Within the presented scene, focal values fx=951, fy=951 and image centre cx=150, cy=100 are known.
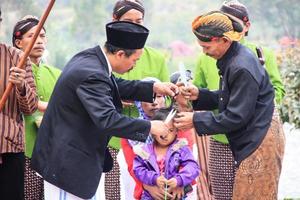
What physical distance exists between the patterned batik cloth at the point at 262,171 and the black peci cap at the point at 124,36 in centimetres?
100

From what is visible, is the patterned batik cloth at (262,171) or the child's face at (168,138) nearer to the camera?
the patterned batik cloth at (262,171)

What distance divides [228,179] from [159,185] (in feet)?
2.15

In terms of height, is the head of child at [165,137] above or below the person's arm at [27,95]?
below

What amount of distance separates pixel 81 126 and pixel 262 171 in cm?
121

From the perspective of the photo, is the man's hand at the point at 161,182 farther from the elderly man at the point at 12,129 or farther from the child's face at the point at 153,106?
the elderly man at the point at 12,129

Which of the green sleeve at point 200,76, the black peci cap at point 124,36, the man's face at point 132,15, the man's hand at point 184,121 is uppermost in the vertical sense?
the black peci cap at point 124,36

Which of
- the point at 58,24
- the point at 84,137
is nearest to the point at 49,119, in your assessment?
the point at 84,137

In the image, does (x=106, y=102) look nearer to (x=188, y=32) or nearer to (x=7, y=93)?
(x=7, y=93)

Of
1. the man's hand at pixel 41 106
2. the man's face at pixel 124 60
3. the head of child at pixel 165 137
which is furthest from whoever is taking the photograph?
the head of child at pixel 165 137

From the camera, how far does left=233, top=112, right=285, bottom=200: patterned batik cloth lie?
5949mm

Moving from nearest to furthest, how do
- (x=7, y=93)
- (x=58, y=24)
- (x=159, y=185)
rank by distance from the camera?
(x=7, y=93) < (x=159, y=185) < (x=58, y=24)

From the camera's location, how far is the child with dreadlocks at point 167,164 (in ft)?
22.5

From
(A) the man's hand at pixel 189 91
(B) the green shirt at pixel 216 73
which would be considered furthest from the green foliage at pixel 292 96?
(A) the man's hand at pixel 189 91

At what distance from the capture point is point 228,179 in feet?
23.7
